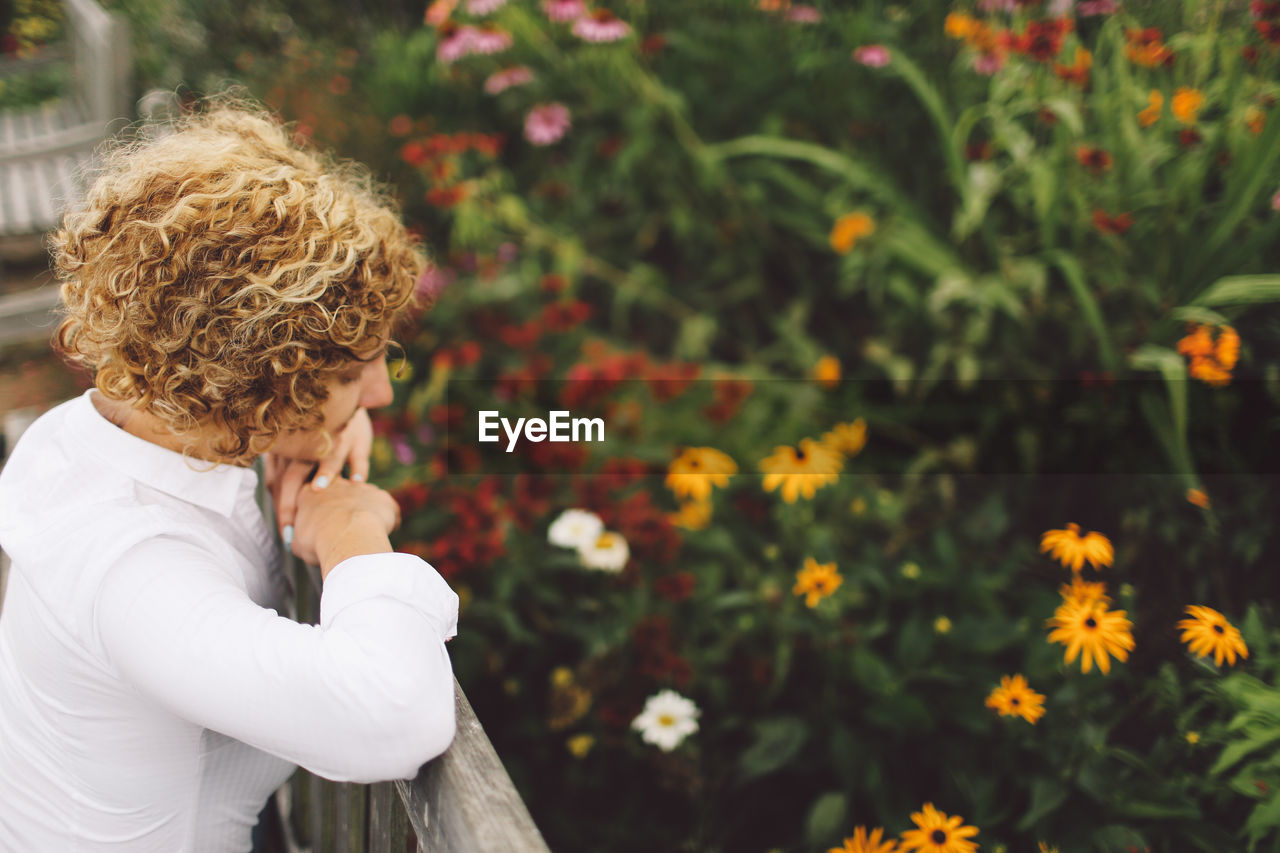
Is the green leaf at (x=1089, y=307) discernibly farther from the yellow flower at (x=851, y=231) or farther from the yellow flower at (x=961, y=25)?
the yellow flower at (x=961, y=25)

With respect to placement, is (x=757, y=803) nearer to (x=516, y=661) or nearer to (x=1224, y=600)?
(x=516, y=661)

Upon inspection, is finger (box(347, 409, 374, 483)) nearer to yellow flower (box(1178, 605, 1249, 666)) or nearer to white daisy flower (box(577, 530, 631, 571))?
white daisy flower (box(577, 530, 631, 571))

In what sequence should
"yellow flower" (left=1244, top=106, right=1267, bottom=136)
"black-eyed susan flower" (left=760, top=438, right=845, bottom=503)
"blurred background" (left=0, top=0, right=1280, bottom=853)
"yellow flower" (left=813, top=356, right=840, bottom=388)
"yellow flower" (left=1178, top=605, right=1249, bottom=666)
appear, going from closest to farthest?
"yellow flower" (left=1178, top=605, right=1249, bottom=666) → "blurred background" (left=0, top=0, right=1280, bottom=853) → "black-eyed susan flower" (left=760, top=438, right=845, bottom=503) → "yellow flower" (left=1244, top=106, right=1267, bottom=136) → "yellow flower" (left=813, top=356, right=840, bottom=388)

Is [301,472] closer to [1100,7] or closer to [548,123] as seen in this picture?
[548,123]

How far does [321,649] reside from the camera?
664 millimetres

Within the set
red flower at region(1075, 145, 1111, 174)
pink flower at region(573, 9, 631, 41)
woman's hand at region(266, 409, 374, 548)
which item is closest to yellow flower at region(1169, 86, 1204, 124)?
red flower at region(1075, 145, 1111, 174)

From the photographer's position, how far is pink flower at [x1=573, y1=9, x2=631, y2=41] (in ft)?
7.35

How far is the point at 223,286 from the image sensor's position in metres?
0.76

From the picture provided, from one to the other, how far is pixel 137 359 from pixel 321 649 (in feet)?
1.26

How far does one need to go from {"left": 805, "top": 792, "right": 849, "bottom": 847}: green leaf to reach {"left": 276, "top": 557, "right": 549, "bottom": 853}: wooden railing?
1.93ft

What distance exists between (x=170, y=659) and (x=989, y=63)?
2.23 meters

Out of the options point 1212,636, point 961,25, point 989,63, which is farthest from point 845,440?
point 961,25

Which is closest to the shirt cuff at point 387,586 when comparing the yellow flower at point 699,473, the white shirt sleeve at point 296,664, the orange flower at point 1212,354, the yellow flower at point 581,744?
the white shirt sleeve at point 296,664

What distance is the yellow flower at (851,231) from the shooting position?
2.22m
